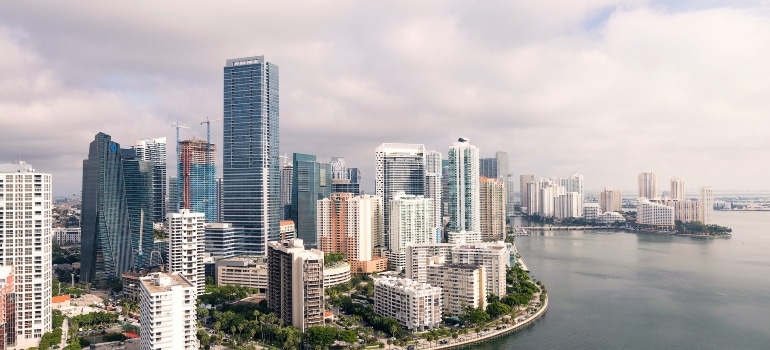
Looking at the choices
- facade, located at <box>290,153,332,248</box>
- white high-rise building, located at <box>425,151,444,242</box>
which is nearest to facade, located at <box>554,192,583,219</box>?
white high-rise building, located at <box>425,151,444,242</box>

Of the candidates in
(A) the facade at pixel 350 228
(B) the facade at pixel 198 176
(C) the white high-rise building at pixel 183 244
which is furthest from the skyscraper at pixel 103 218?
(A) the facade at pixel 350 228

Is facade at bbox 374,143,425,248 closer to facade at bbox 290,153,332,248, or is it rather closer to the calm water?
facade at bbox 290,153,332,248

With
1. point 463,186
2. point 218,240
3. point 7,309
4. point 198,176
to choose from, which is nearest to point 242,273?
point 218,240

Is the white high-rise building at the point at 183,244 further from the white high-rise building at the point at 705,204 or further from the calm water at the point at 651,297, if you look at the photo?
the white high-rise building at the point at 705,204

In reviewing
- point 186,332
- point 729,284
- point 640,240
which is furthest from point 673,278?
point 186,332

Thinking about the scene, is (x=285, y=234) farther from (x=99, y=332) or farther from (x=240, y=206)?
(x=99, y=332)
